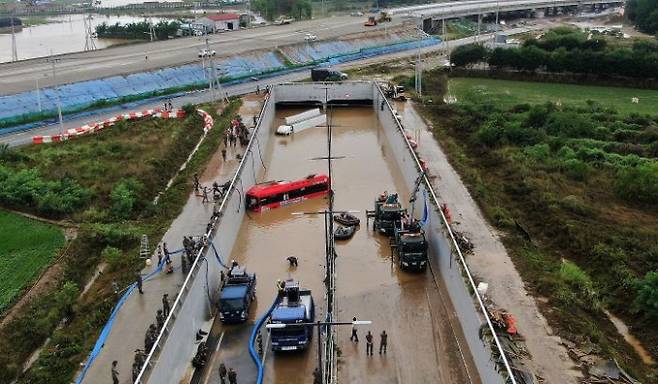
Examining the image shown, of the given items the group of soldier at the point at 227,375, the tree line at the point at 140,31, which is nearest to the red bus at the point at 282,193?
the group of soldier at the point at 227,375

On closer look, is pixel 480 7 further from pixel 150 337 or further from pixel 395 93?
pixel 150 337

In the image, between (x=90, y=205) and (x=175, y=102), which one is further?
(x=175, y=102)

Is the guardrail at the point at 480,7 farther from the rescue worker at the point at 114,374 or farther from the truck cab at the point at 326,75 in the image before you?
the rescue worker at the point at 114,374

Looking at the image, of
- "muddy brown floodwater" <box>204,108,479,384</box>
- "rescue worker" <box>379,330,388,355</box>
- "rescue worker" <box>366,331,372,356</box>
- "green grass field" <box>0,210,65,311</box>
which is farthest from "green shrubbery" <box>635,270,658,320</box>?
"green grass field" <box>0,210,65,311</box>

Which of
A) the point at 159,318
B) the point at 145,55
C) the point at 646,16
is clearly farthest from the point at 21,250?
the point at 646,16

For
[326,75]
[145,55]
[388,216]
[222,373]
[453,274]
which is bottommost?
[222,373]

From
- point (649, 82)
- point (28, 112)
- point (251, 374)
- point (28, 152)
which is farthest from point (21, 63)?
point (649, 82)
